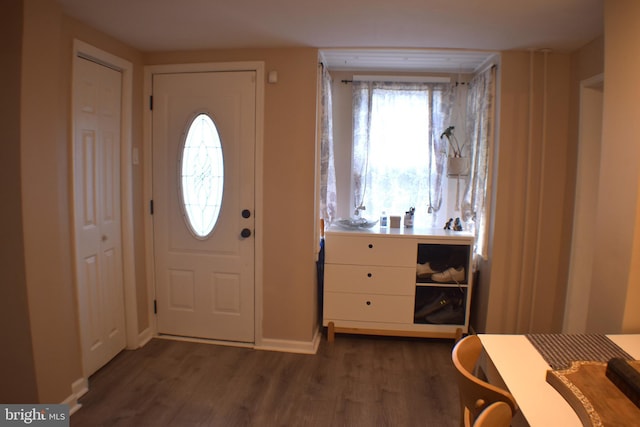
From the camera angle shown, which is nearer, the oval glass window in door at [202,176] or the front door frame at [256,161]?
the front door frame at [256,161]

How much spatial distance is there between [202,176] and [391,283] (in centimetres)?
167

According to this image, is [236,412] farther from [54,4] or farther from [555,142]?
[555,142]

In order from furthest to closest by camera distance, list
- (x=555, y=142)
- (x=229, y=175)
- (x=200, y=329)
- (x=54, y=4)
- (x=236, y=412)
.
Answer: (x=200, y=329) < (x=229, y=175) < (x=555, y=142) < (x=236, y=412) < (x=54, y=4)

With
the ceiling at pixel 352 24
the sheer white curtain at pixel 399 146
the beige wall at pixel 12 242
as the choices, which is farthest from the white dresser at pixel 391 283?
the beige wall at pixel 12 242

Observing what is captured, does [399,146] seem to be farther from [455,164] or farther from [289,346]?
[289,346]

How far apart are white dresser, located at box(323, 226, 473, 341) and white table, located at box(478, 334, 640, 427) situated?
4.77ft

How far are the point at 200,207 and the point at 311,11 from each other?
1.63m

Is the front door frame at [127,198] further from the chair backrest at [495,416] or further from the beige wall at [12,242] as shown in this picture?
the chair backrest at [495,416]

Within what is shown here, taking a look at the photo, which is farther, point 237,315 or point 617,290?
point 237,315

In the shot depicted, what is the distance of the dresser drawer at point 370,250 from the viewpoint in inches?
119

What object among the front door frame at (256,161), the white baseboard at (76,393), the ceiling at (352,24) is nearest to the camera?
the ceiling at (352,24)

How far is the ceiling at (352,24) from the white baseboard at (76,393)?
2.15m

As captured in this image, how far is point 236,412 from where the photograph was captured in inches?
89.4

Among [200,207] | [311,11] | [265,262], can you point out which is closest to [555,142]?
[311,11]
